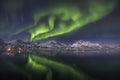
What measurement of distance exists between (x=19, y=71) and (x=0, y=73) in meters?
0.81

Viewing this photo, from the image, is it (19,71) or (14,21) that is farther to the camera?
(14,21)

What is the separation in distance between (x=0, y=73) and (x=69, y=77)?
2.48 meters

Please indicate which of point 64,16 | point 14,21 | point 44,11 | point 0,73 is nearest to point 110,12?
point 64,16

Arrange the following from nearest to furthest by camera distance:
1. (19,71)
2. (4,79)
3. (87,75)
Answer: (4,79)
(87,75)
(19,71)

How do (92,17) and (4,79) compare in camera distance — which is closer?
(4,79)

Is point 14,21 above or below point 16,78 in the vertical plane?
above

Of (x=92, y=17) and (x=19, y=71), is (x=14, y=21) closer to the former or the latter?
(x=92, y=17)

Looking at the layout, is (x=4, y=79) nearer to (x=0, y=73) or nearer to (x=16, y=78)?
(x=16, y=78)

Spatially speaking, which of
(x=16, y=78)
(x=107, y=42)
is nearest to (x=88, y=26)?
(x=107, y=42)

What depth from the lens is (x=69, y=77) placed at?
7.92m

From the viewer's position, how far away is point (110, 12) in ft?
46.1

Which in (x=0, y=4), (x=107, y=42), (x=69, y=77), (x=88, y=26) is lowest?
(x=69, y=77)

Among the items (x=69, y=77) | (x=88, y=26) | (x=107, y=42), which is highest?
(x=88, y=26)

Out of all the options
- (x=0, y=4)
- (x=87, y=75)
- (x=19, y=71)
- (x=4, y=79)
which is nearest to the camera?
(x=4, y=79)
